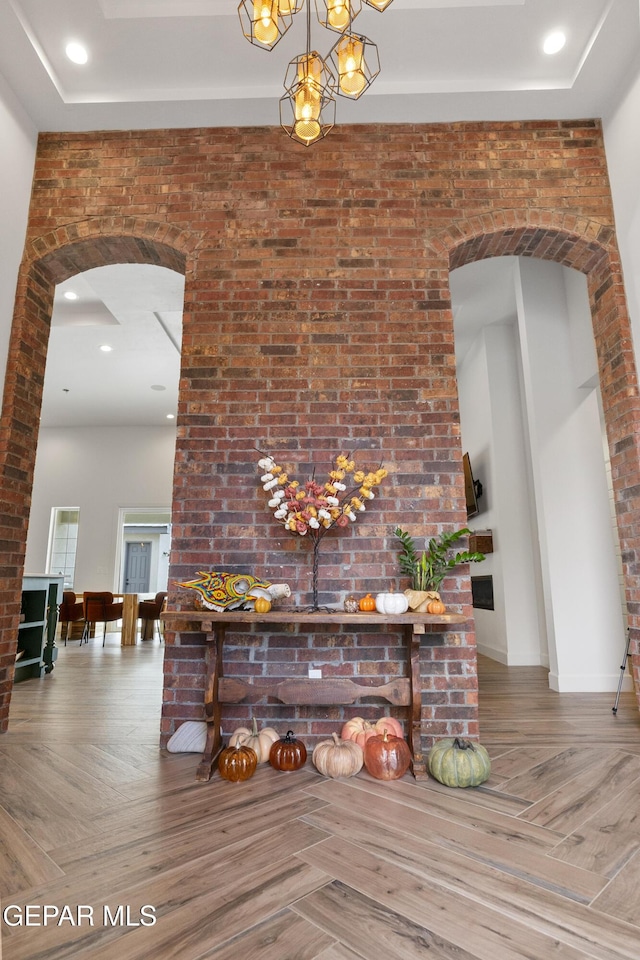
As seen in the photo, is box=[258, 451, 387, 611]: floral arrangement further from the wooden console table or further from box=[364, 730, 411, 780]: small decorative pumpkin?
box=[364, 730, 411, 780]: small decorative pumpkin

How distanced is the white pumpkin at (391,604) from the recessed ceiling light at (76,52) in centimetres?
357

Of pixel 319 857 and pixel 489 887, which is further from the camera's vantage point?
pixel 319 857

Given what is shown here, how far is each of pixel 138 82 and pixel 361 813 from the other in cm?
417

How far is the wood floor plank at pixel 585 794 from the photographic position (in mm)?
1933

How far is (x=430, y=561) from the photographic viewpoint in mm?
2756

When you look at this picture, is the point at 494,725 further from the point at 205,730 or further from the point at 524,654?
the point at 524,654

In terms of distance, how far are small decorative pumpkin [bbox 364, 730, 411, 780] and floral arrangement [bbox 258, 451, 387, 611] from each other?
680 mm

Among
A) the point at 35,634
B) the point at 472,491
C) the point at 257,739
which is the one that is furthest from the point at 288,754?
the point at 472,491

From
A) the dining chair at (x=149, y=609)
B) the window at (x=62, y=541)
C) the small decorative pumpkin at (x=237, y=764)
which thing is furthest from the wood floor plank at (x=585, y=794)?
the window at (x=62, y=541)

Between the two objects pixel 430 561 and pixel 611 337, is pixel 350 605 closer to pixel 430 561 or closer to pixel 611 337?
pixel 430 561

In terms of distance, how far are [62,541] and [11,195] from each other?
8.15 metres

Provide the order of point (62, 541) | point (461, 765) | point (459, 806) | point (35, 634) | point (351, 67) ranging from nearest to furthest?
point (351, 67) → point (459, 806) → point (461, 765) → point (35, 634) → point (62, 541)

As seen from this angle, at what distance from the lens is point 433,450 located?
3016mm

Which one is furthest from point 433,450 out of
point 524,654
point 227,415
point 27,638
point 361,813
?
point 27,638
